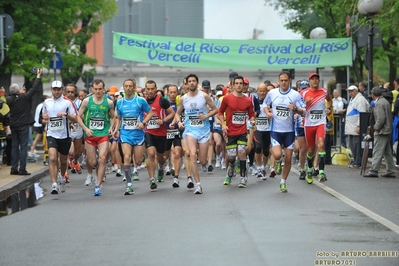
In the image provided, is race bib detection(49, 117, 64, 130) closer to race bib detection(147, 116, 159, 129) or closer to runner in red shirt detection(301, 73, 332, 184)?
race bib detection(147, 116, 159, 129)

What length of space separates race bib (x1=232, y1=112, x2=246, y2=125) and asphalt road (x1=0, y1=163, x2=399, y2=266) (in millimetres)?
1121

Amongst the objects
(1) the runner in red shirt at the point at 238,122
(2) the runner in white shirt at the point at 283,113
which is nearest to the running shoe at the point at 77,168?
(1) the runner in red shirt at the point at 238,122

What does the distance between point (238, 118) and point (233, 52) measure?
9654mm

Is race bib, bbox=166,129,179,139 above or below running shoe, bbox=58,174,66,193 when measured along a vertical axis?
above

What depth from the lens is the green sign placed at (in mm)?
25828

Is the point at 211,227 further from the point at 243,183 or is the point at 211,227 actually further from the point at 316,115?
the point at 316,115

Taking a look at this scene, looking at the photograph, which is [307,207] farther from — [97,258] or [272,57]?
[272,57]

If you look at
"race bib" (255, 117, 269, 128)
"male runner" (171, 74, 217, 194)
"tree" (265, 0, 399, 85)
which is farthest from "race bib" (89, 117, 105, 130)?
"tree" (265, 0, 399, 85)

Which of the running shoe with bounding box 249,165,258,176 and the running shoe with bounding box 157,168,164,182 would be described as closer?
the running shoe with bounding box 157,168,164,182

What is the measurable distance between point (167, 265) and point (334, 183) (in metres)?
9.50

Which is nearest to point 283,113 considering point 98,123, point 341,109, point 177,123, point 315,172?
point 177,123

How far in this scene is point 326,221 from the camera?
1202 cm

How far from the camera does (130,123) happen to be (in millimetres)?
16562

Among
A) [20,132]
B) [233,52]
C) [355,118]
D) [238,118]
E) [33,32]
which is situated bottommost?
[20,132]
